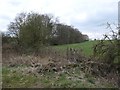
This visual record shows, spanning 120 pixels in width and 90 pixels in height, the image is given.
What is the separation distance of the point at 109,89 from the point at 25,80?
351 centimetres

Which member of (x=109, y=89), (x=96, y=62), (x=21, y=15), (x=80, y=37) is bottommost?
(x=109, y=89)

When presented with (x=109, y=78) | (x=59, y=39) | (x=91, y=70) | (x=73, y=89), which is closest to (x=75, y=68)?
(x=91, y=70)

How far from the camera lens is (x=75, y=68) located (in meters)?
13.2

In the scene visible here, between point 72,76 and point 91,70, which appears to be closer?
point 72,76

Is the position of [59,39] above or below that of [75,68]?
above

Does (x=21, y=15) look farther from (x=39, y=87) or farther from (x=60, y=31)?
(x=39, y=87)

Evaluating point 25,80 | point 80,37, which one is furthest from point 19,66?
point 80,37

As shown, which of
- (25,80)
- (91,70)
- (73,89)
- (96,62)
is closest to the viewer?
(73,89)

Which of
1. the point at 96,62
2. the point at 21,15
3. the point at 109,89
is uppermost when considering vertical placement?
the point at 21,15

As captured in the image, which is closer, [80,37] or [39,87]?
[39,87]

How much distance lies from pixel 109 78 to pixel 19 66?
501cm

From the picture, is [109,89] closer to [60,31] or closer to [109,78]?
[109,78]

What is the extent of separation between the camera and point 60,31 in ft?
105

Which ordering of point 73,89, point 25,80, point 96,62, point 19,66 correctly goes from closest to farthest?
point 73,89, point 25,80, point 96,62, point 19,66
